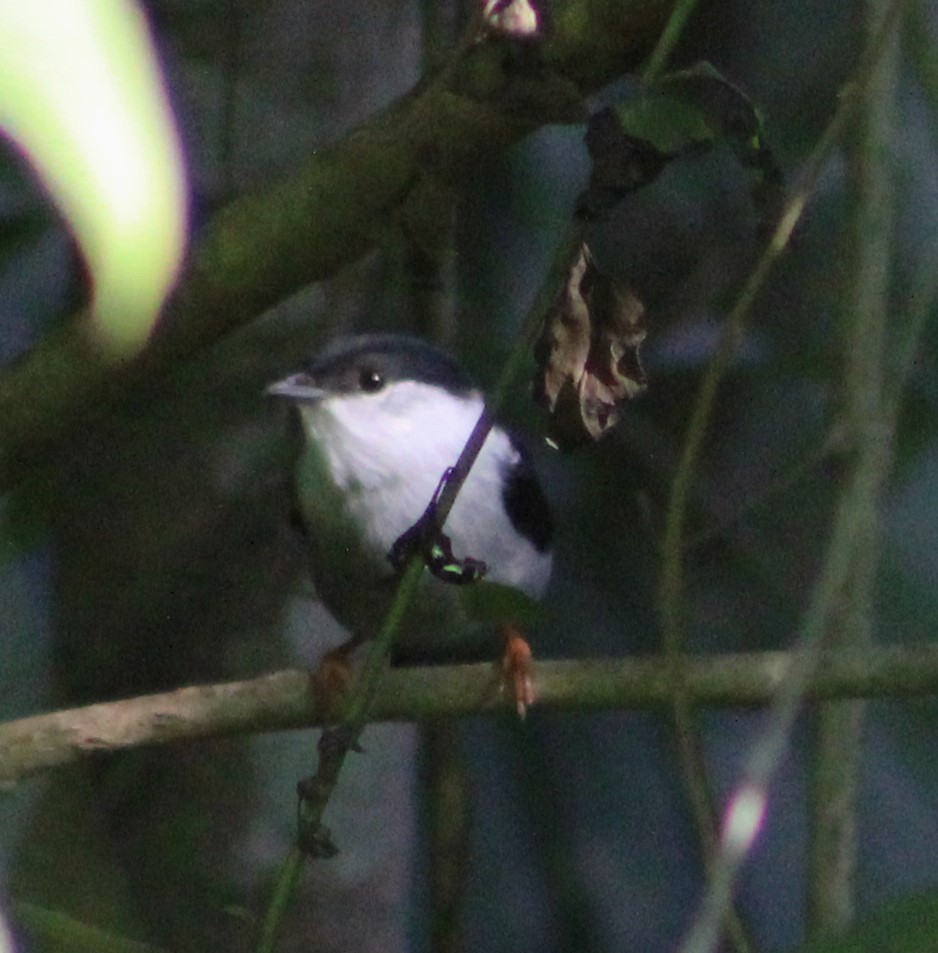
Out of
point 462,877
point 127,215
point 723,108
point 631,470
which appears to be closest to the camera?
point 127,215

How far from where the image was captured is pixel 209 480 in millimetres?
2184

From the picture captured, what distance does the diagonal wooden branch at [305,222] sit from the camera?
5.52ft

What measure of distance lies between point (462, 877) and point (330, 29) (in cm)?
139

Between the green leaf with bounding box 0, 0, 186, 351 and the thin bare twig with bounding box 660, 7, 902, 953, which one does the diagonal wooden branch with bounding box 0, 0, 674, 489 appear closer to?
the thin bare twig with bounding box 660, 7, 902, 953

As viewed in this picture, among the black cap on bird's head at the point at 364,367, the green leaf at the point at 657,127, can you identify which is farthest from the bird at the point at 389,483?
the green leaf at the point at 657,127

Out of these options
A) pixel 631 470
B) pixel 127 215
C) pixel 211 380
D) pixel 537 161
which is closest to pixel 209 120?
pixel 211 380

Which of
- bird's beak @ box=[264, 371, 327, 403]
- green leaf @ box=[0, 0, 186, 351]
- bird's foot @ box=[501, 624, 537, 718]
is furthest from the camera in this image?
bird's beak @ box=[264, 371, 327, 403]

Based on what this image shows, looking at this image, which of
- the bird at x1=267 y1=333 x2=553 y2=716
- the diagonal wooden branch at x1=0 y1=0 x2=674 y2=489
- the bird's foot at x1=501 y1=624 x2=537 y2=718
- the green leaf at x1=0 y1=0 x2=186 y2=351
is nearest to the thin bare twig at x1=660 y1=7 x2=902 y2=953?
the bird's foot at x1=501 y1=624 x2=537 y2=718

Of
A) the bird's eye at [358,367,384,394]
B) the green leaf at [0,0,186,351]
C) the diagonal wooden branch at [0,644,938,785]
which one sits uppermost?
the bird's eye at [358,367,384,394]

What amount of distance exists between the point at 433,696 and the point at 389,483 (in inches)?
25.6

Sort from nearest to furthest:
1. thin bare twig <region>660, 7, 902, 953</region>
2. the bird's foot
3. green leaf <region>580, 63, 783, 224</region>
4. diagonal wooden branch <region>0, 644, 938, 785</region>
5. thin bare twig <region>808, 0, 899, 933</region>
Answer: thin bare twig <region>660, 7, 902, 953</region>, green leaf <region>580, 63, 783, 224</region>, diagonal wooden branch <region>0, 644, 938, 785</region>, the bird's foot, thin bare twig <region>808, 0, 899, 933</region>

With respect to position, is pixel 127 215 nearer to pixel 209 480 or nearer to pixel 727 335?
pixel 727 335

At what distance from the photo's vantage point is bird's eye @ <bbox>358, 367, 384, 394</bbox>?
218cm

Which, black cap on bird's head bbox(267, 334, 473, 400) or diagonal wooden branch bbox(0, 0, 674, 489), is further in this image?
black cap on bird's head bbox(267, 334, 473, 400)
